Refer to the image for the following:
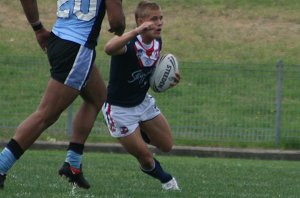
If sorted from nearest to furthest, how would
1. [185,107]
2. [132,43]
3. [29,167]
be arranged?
[132,43] < [29,167] < [185,107]

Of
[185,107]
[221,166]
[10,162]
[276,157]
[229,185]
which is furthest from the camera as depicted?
[185,107]

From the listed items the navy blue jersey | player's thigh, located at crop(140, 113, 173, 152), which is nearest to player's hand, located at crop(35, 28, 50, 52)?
the navy blue jersey

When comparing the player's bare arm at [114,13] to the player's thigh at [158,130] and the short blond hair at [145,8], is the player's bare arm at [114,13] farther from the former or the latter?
the player's thigh at [158,130]

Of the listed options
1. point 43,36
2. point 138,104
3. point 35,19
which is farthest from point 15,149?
point 138,104

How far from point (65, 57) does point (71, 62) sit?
0.06 meters

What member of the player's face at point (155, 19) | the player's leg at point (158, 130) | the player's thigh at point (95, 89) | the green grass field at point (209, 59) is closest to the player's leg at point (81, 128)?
the player's thigh at point (95, 89)

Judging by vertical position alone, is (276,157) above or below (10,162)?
below

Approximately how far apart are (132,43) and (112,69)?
0.33 meters

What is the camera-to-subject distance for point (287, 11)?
28.5 meters

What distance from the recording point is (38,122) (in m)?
7.80

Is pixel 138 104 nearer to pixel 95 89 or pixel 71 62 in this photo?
pixel 95 89

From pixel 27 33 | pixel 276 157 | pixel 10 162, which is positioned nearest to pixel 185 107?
pixel 276 157

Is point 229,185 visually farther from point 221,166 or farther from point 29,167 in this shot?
point 221,166

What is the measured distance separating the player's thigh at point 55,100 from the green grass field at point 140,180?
26.3 inches
